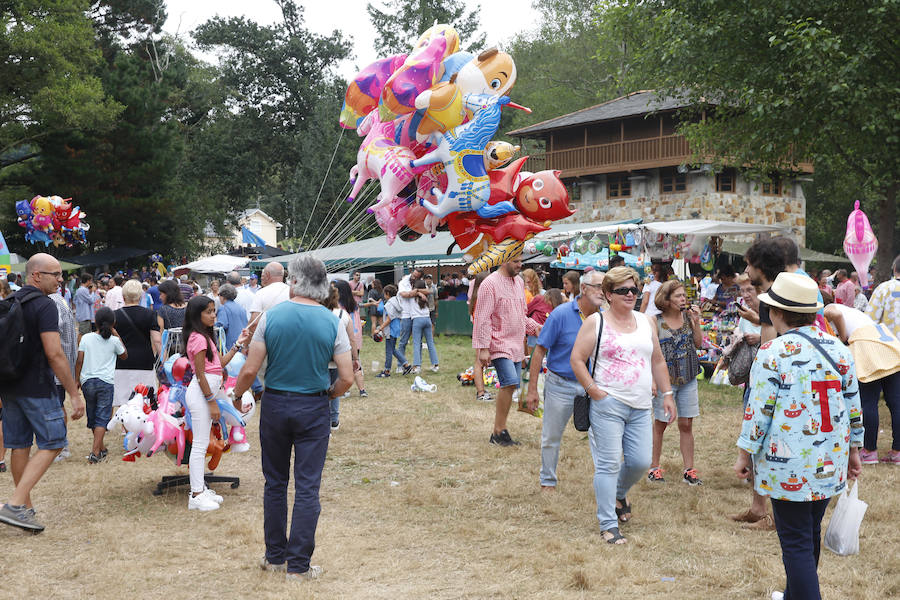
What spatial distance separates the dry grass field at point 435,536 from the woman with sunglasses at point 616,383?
436 millimetres

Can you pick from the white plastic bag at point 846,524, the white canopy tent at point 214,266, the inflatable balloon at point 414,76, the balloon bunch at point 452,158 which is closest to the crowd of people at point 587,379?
the white plastic bag at point 846,524

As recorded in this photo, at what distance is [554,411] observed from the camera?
6.14 meters

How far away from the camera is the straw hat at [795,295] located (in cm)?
353

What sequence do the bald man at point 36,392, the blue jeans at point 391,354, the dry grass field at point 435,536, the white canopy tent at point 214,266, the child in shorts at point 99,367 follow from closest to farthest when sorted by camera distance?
the dry grass field at point 435,536 → the bald man at point 36,392 → the child in shorts at point 99,367 → the blue jeans at point 391,354 → the white canopy tent at point 214,266

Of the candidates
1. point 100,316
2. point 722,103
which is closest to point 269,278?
point 100,316

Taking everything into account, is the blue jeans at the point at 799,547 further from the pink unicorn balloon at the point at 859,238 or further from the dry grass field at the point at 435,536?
the pink unicorn balloon at the point at 859,238

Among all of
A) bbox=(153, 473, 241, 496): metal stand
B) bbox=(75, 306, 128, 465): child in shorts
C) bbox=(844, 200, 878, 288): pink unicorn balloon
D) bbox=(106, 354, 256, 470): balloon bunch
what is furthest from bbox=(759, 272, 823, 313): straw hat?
bbox=(844, 200, 878, 288): pink unicorn balloon

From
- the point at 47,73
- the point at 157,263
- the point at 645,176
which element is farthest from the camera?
the point at 645,176

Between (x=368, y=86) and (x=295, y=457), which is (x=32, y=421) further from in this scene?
(x=368, y=86)

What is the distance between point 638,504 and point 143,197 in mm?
27689

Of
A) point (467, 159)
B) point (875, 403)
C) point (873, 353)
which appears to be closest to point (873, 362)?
point (873, 353)

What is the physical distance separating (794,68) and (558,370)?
960 cm

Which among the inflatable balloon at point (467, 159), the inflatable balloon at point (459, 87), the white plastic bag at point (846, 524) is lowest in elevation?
the white plastic bag at point (846, 524)

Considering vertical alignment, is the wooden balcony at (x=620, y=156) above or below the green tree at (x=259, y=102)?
below
